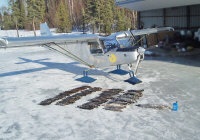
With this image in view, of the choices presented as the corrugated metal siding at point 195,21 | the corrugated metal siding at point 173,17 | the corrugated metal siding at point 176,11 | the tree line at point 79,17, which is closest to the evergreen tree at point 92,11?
the tree line at point 79,17

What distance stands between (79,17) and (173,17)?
126ft

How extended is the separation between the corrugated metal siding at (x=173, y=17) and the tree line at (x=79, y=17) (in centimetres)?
1340

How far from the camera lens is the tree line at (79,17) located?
4050 cm

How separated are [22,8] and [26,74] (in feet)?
163

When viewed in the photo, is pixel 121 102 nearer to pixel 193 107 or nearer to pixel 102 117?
pixel 102 117

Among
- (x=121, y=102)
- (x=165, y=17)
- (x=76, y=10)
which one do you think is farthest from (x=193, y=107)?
(x=76, y=10)

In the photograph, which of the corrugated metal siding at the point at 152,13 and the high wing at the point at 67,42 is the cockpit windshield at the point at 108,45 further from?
the corrugated metal siding at the point at 152,13

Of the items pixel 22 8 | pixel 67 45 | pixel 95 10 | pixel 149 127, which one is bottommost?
pixel 149 127

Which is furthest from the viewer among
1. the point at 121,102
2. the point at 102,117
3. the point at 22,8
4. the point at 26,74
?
the point at 22,8

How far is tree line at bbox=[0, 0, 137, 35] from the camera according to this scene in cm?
4050

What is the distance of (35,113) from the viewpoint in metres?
6.00

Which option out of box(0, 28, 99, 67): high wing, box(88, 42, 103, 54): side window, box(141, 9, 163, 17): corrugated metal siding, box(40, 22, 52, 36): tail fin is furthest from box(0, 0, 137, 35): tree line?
box(88, 42, 103, 54): side window

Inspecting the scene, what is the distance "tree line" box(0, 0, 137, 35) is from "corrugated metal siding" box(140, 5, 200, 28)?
44.0ft

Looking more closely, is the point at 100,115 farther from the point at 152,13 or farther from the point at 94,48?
the point at 152,13
